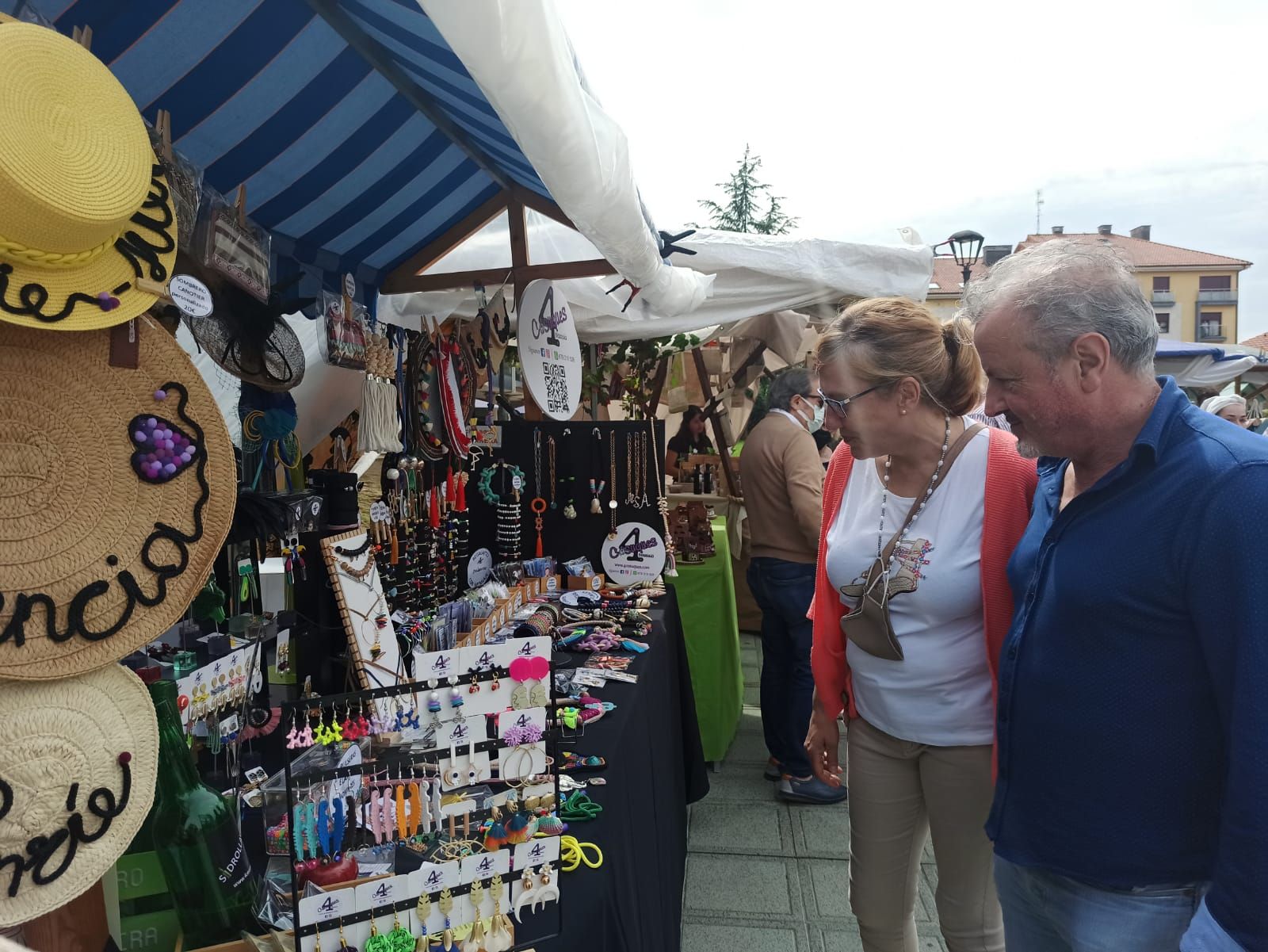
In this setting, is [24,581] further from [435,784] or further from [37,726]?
[435,784]

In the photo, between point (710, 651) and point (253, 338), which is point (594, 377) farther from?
point (253, 338)

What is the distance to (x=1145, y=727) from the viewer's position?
1099 millimetres

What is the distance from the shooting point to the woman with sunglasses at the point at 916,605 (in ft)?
5.22

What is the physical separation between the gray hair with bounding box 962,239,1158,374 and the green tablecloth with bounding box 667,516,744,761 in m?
2.79

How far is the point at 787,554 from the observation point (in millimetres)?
3455

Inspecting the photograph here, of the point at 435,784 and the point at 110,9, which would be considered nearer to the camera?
the point at 435,784

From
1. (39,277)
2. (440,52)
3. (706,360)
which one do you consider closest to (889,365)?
(440,52)

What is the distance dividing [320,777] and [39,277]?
2.18ft

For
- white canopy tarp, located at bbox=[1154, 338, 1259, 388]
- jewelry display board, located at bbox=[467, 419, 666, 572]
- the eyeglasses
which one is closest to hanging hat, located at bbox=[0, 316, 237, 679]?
the eyeglasses

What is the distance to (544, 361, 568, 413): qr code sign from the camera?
2.95 meters

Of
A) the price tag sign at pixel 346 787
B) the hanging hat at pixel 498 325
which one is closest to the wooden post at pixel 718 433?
the hanging hat at pixel 498 325

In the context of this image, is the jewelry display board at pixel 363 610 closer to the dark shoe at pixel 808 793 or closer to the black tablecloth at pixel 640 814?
the black tablecloth at pixel 640 814

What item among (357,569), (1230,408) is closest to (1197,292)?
(1230,408)

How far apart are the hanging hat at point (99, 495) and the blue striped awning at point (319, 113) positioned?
1.91ft
